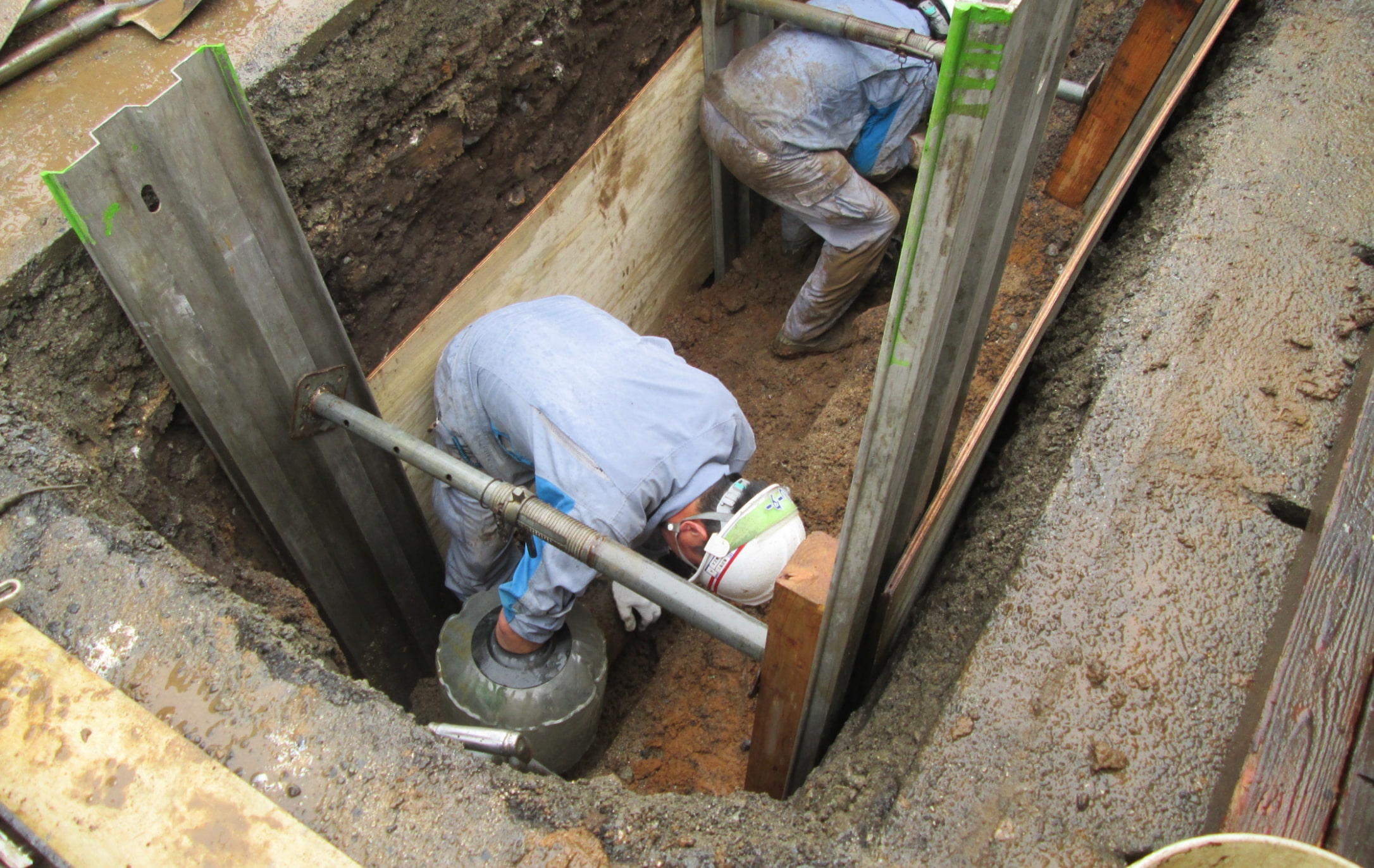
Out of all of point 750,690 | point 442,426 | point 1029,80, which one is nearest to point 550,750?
point 750,690

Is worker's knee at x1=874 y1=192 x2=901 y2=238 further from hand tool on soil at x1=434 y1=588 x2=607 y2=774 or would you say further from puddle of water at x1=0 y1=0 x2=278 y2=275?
puddle of water at x1=0 y1=0 x2=278 y2=275

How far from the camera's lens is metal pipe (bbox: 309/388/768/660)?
1774 mm

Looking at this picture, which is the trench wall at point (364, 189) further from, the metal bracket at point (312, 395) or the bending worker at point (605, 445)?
the bending worker at point (605, 445)

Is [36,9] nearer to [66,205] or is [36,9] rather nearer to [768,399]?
[66,205]

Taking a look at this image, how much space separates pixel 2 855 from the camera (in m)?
1.17

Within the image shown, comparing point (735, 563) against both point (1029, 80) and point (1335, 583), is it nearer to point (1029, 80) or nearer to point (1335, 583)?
point (1335, 583)

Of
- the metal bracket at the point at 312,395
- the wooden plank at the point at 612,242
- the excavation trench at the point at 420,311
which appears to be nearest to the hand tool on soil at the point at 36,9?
the excavation trench at the point at 420,311

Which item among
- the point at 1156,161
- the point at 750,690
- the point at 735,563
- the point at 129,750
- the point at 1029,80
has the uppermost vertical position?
the point at 1029,80

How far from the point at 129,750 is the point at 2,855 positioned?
20 centimetres

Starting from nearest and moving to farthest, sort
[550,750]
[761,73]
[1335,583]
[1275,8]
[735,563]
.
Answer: [1335,583], [735,563], [550,750], [1275,8], [761,73]

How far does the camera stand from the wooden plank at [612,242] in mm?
3039

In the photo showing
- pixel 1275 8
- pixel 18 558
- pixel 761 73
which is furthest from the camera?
pixel 761 73

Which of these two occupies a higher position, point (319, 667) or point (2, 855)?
point (2, 855)

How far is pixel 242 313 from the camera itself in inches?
85.8
